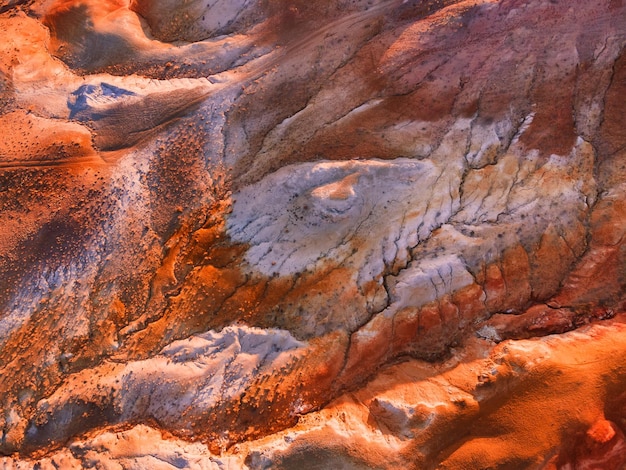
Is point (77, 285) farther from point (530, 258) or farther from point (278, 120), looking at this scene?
point (530, 258)

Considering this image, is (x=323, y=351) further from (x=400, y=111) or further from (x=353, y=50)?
(x=353, y=50)

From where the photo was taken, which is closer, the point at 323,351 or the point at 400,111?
the point at 323,351

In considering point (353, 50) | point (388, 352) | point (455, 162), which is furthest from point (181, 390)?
point (353, 50)

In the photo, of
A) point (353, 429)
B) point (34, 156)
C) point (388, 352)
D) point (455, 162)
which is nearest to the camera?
point (353, 429)

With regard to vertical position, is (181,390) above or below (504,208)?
below

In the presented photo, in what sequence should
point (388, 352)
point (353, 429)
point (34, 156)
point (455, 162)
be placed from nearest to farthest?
point (353, 429) → point (388, 352) → point (455, 162) → point (34, 156)

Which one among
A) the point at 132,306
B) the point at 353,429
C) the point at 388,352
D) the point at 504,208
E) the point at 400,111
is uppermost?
the point at 400,111
